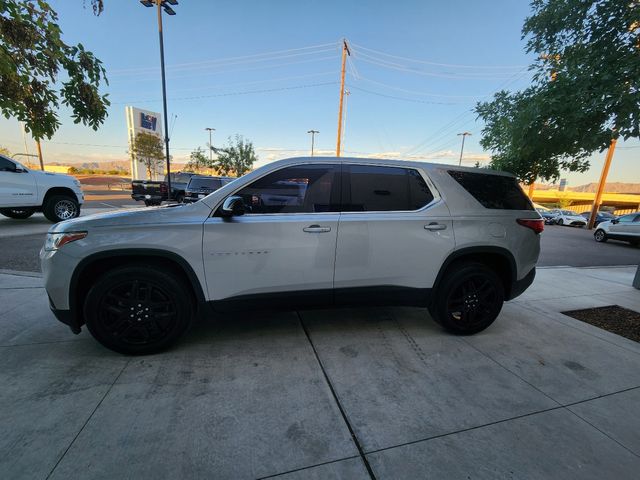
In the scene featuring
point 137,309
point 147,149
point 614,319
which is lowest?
point 614,319

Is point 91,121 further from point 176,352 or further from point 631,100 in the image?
point 631,100

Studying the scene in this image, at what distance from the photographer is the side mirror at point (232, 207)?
8.73 ft

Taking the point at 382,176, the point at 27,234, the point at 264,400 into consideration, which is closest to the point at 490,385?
the point at 264,400

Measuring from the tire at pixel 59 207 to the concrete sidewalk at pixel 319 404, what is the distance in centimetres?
741

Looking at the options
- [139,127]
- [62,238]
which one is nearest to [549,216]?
[62,238]

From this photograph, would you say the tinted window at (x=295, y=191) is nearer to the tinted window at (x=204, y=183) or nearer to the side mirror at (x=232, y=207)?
the side mirror at (x=232, y=207)

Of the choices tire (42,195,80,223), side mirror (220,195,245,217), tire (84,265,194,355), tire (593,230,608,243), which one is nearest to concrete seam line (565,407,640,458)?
side mirror (220,195,245,217)

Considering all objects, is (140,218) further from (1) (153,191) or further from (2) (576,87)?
(1) (153,191)

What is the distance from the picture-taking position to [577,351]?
3.32 metres

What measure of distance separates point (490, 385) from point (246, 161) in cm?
4228

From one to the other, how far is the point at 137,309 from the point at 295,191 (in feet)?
5.68

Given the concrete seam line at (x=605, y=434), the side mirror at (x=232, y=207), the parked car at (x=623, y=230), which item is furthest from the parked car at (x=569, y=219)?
the side mirror at (x=232, y=207)

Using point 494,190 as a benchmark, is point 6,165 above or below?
above

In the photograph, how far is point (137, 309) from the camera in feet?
8.89
